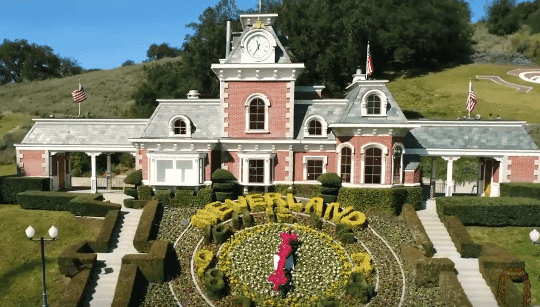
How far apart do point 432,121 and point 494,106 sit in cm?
3425

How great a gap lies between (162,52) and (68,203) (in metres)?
137

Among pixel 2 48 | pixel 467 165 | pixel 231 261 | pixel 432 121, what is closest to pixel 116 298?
pixel 231 261

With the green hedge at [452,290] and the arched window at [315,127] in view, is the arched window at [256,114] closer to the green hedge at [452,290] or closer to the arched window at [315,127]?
the arched window at [315,127]

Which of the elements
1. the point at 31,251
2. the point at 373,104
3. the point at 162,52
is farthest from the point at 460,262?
the point at 162,52

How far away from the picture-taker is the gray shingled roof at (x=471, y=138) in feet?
95.3

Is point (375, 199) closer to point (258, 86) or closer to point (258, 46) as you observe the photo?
point (258, 86)

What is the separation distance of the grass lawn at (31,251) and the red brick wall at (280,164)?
38.0 ft

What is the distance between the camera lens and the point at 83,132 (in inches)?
1252


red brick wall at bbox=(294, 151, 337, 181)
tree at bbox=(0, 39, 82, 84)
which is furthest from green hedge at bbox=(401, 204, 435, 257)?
tree at bbox=(0, 39, 82, 84)

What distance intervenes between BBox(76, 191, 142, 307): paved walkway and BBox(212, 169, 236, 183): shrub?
518 cm

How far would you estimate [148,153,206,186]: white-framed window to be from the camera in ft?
88.5

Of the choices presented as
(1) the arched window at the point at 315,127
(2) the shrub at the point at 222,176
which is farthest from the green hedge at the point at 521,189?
(2) the shrub at the point at 222,176

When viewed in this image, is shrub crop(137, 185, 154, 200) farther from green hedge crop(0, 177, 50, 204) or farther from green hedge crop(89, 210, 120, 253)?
green hedge crop(0, 177, 50, 204)

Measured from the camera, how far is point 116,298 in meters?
18.0
